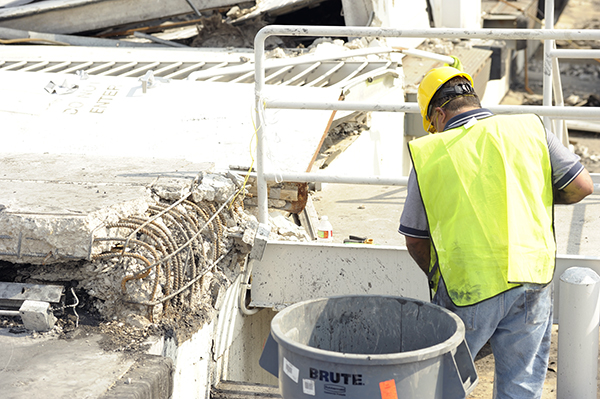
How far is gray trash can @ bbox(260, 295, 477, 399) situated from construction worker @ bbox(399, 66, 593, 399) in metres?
0.18

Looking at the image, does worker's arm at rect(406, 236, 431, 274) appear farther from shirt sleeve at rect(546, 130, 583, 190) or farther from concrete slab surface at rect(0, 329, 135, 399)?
concrete slab surface at rect(0, 329, 135, 399)

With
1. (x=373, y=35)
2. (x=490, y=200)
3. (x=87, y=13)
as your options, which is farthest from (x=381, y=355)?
(x=87, y=13)

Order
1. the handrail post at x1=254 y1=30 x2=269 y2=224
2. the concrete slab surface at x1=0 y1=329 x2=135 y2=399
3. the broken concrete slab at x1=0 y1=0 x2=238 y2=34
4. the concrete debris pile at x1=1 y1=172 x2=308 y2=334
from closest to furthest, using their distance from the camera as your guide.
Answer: the concrete slab surface at x1=0 y1=329 x2=135 y2=399 < the concrete debris pile at x1=1 y1=172 x2=308 y2=334 < the handrail post at x1=254 y1=30 x2=269 y2=224 < the broken concrete slab at x1=0 y1=0 x2=238 y2=34

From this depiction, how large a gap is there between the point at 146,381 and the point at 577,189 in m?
1.82

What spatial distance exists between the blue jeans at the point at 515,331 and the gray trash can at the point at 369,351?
142 millimetres

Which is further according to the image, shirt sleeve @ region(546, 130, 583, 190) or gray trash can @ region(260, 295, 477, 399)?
shirt sleeve @ region(546, 130, 583, 190)

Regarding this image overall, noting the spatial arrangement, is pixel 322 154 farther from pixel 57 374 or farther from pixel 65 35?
pixel 65 35

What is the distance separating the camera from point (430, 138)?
2.35 metres

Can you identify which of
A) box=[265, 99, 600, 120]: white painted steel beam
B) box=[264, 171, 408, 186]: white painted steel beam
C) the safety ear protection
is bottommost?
box=[264, 171, 408, 186]: white painted steel beam

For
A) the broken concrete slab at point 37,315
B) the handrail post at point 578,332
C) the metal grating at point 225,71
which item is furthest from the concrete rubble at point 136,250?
the metal grating at point 225,71

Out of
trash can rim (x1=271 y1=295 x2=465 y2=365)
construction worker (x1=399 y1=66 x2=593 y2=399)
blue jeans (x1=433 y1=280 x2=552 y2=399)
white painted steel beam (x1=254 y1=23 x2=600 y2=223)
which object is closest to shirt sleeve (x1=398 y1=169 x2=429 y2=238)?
construction worker (x1=399 y1=66 x2=593 y2=399)

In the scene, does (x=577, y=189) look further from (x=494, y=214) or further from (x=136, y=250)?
(x=136, y=250)

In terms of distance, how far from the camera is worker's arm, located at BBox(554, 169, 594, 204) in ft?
7.86

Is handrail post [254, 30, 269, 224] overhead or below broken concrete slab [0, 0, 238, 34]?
below
